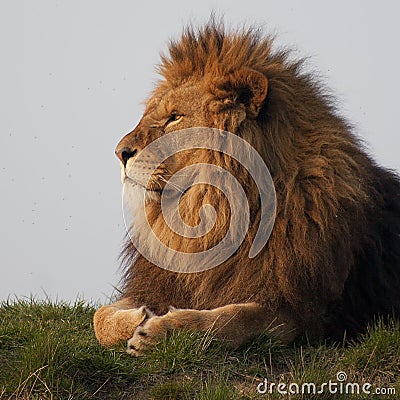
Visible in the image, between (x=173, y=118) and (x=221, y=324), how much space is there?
1449 mm

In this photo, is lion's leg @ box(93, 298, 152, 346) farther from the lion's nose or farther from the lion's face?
the lion's nose

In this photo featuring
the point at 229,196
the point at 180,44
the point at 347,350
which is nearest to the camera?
the point at 347,350

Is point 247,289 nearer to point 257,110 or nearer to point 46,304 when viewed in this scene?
point 257,110

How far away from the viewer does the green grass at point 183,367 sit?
450 centimetres

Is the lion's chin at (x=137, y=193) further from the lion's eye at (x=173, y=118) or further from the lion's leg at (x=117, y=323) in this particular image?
the lion's leg at (x=117, y=323)

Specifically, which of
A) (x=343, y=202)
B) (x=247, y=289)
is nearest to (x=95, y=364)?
(x=247, y=289)

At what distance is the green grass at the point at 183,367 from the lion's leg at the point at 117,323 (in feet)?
0.36

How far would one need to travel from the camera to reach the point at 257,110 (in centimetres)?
560

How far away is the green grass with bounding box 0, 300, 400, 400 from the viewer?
4500mm

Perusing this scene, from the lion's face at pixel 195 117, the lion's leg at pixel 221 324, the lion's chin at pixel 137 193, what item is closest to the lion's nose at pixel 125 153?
the lion's face at pixel 195 117

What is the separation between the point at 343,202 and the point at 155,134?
4.13ft

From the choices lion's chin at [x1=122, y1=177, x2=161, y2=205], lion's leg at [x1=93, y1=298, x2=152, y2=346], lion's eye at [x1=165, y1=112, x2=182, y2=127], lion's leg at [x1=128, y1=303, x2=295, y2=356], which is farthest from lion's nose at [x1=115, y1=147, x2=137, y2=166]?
lion's leg at [x1=128, y1=303, x2=295, y2=356]

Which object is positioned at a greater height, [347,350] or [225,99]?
[225,99]

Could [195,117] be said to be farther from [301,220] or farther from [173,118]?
[301,220]
